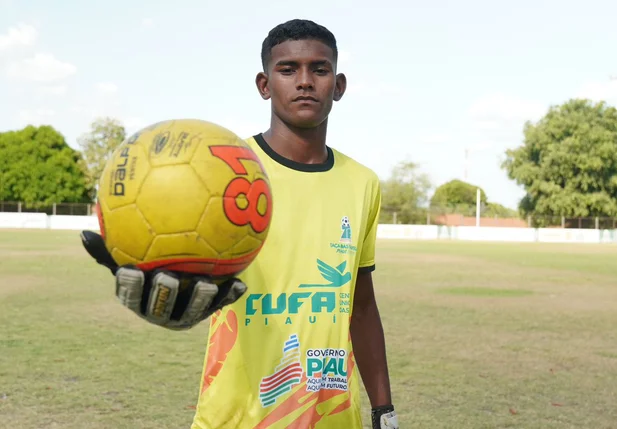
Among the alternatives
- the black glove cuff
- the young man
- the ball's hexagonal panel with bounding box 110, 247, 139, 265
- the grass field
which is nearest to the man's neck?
the young man

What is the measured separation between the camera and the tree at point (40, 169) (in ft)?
235

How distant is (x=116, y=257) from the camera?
2.01 meters

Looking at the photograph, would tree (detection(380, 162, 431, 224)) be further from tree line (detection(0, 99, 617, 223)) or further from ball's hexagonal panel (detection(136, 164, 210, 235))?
ball's hexagonal panel (detection(136, 164, 210, 235))

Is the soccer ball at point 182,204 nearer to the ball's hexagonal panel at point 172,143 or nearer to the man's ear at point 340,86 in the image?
the ball's hexagonal panel at point 172,143

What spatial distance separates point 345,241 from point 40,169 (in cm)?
7507

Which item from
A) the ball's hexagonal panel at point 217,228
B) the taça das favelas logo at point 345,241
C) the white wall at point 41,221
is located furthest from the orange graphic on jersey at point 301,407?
the white wall at point 41,221

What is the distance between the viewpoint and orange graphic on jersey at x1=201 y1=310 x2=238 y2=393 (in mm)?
2475

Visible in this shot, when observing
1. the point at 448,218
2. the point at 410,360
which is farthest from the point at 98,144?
the point at 410,360

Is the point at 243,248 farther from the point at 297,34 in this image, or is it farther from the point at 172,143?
the point at 297,34

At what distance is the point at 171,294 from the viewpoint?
6.23ft

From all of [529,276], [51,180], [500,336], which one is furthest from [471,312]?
[51,180]

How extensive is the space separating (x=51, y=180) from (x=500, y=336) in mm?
69237

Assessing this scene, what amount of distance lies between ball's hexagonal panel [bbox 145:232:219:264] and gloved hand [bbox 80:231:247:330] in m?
0.05

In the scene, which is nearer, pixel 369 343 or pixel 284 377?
pixel 284 377
